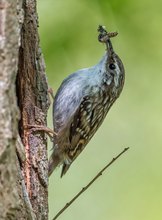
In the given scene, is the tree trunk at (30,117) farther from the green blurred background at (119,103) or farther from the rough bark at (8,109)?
the rough bark at (8,109)

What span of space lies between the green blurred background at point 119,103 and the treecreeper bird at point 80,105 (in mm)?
105

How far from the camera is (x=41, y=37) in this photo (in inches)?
144

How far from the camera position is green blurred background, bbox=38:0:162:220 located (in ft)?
11.6

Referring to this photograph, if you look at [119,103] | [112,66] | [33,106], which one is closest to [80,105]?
[112,66]

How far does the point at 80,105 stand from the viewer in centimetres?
436

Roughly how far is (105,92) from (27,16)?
3.87ft

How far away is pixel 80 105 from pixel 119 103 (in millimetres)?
1093

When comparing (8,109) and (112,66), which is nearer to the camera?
(8,109)

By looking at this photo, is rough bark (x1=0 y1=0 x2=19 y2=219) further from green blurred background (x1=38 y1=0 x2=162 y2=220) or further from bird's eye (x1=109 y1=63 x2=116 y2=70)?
bird's eye (x1=109 y1=63 x2=116 y2=70)

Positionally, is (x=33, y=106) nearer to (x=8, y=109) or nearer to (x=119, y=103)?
(x=8, y=109)

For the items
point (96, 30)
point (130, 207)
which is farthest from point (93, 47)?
point (130, 207)

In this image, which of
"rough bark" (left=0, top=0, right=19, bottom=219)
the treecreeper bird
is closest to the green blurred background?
the treecreeper bird

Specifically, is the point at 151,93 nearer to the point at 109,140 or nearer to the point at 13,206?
the point at 109,140

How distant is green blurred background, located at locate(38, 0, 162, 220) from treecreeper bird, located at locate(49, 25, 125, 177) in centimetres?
10
